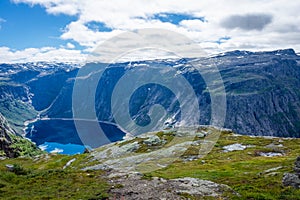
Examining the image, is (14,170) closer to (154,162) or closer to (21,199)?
(21,199)

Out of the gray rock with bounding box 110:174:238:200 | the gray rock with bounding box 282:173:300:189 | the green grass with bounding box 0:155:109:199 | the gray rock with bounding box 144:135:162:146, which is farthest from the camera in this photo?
the gray rock with bounding box 144:135:162:146

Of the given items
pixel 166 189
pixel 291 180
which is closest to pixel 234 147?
pixel 291 180

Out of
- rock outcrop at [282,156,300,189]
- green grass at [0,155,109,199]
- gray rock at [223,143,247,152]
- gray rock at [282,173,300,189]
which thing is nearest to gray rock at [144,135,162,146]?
gray rock at [223,143,247,152]

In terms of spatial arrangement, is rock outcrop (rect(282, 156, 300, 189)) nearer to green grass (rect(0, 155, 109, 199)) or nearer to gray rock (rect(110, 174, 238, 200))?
gray rock (rect(110, 174, 238, 200))

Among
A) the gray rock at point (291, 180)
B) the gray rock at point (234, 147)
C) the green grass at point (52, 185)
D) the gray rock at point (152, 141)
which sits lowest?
the gray rock at point (234, 147)

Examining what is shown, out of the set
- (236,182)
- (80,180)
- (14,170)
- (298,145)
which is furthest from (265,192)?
(298,145)

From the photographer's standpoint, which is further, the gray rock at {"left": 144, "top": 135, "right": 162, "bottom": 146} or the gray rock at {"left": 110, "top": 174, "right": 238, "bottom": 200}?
the gray rock at {"left": 144, "top": 135, "right": 162, "bottom": 146}

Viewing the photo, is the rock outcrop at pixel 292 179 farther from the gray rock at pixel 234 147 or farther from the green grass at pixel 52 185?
the gray rock at pixel 234 147

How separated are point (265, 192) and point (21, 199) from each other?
27634 mm

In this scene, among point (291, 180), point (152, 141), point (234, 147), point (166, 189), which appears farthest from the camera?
point (152, 141)

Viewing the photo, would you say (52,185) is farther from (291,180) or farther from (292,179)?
(292,179)

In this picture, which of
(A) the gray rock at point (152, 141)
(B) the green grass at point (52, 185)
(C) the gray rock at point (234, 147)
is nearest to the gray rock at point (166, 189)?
(B) the green grass at point (52, 185)

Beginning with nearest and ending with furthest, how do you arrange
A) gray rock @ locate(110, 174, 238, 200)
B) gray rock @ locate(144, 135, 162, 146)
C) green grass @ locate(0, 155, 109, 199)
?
gray rock @ locate(110, 174, 238, 200) < green grass @ locate(0, 155, 109, 199) < gray rock @ locate(144, 135, 162, 146)

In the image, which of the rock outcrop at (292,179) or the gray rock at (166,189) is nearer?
the gray rock at (166,189)
